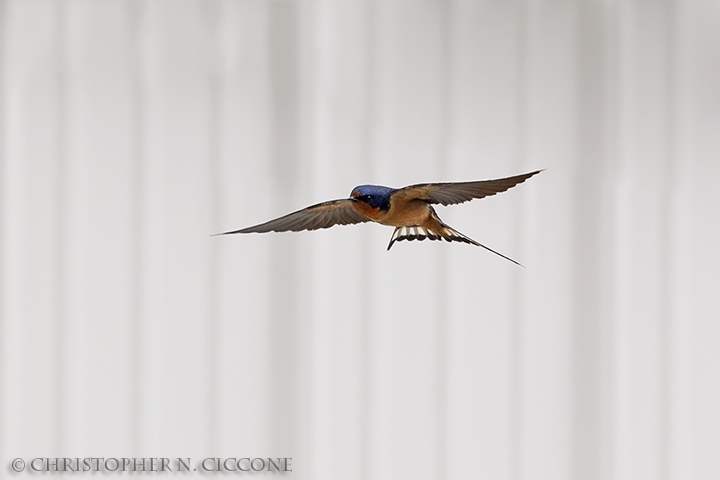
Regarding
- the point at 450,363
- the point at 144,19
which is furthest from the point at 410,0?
the point at 450,363

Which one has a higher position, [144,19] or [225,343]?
[144,19]

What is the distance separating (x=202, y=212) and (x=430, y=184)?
1.01 ft

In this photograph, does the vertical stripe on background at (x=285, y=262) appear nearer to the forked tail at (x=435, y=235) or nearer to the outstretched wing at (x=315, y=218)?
the outstretched wing at (x=315, y=218)

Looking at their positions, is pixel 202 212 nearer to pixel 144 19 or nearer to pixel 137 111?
pixel 137 111

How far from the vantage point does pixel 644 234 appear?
945 millimetres

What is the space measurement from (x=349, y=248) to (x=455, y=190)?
0.16 m

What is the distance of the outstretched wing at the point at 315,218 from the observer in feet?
2.99

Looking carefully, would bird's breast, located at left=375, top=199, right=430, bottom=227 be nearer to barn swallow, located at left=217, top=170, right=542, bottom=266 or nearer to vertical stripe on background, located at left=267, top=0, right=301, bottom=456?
barn swallow, located at left=217, top=170, right=542, bottom=266

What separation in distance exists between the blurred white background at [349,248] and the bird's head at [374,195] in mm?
31

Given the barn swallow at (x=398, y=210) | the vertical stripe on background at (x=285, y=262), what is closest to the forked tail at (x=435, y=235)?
the barn swallow at (x=398, y=210)

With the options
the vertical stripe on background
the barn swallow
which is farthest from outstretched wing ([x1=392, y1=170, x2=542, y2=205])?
the vertical stripe on background

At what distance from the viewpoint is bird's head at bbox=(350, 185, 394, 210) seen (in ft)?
2.92

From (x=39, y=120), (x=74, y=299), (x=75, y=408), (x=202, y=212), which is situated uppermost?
(x=39, y=120)

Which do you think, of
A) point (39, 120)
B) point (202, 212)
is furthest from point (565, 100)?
point (39, 120)
